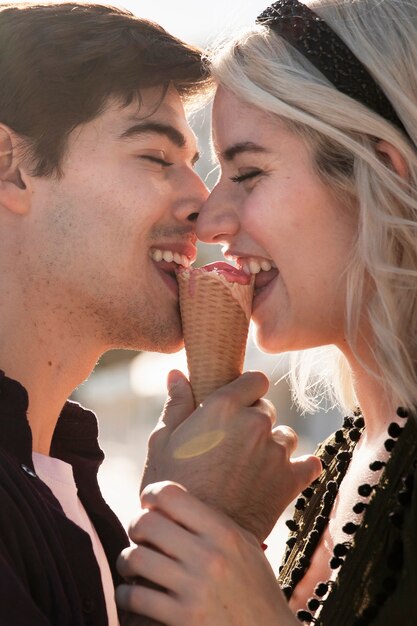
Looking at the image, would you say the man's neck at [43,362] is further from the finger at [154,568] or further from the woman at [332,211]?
the finger at [154,568]

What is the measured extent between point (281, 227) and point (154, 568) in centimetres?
140

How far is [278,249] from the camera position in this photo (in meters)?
3.77

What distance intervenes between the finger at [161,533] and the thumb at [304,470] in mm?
620

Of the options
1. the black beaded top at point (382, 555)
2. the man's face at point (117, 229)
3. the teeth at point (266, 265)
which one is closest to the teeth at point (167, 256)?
the man's face at point (117, 229)

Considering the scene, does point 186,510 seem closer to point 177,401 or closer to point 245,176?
point 177,401

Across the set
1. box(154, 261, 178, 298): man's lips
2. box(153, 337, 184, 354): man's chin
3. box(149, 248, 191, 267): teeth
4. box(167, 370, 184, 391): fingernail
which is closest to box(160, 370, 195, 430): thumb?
box(167, 370, 184, 391): fingernail

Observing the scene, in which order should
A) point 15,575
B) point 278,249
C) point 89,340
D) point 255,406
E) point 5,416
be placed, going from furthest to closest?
1. point 89,340
2. point 278,249
3. point 255,406
4. point 5,416
5. point 15,575

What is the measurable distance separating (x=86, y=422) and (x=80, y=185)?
988 mm

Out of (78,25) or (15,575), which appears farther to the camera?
(78,25)

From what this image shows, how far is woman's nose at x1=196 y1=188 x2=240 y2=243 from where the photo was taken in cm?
390

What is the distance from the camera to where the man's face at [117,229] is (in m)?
3.93

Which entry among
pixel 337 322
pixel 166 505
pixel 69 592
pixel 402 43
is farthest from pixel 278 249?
pixel 69 592

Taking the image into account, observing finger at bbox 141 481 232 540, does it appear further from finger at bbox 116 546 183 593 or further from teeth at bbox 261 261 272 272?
teeth at bbox 261 261 272 272

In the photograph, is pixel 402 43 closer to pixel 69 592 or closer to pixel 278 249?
pixel 278 249
